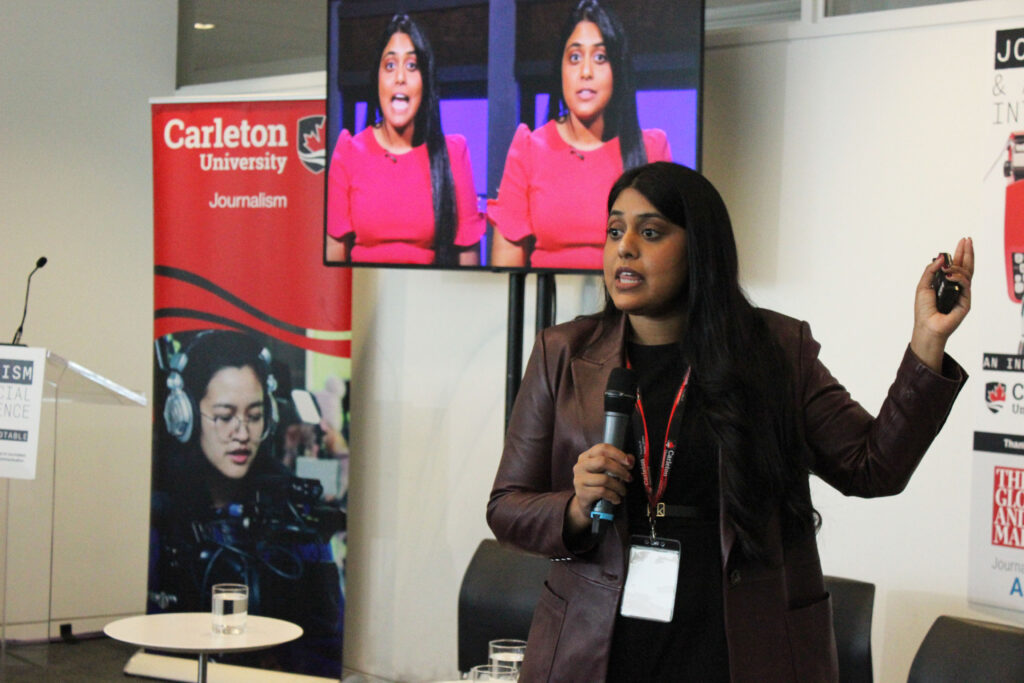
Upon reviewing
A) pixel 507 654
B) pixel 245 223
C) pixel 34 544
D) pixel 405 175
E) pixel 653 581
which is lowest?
pixel 34 544

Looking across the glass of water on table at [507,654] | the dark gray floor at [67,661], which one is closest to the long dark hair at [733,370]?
the glass of water on table at [507,654]

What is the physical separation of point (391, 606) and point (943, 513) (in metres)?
2.53

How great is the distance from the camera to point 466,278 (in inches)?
199

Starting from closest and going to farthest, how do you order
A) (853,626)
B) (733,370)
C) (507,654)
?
(733,370), (507,654), (853,626)

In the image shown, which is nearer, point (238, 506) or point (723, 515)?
point (723, 515)

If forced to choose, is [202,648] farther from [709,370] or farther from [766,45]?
[766,45]

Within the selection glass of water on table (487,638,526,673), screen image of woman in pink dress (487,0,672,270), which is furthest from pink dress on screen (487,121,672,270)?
glass of water on table (487,638,526,673)

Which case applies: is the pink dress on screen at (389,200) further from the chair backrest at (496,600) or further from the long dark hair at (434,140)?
the chair backrest at (496,600)

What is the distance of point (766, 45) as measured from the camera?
4043mm

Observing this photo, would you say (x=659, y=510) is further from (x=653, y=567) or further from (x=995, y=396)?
(x=995, y=396)

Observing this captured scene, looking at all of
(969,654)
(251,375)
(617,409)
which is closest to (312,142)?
(251,375)

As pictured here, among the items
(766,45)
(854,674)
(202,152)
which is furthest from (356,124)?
(854,674)

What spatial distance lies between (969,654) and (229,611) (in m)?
2.02

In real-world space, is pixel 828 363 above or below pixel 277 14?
below
